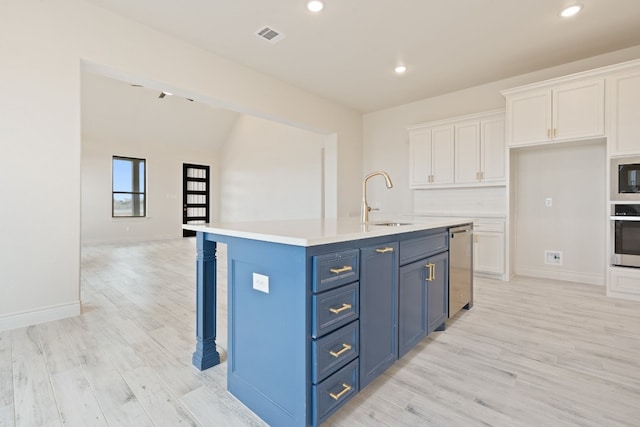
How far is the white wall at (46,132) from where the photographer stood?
2.39m

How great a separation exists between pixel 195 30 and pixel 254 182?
541 centimetres

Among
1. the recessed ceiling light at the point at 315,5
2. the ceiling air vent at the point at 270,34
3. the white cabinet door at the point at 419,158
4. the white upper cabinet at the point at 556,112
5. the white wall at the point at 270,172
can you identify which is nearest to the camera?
the recessed ceiling light at the point at 315,5

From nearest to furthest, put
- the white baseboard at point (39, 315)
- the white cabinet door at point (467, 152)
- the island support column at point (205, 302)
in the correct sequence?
the island support column at point (205, 302)
the white baseboard at point (39, 315)
the white cabinet door at point (467, 152)

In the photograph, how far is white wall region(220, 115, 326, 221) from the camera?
673 cm

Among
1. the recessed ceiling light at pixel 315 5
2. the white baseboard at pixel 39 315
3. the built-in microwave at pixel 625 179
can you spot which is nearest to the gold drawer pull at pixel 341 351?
the white baseboard at pixel 39 315

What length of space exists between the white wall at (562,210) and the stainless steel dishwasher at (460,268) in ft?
6.71

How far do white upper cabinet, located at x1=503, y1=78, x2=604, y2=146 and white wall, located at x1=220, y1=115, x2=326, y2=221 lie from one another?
3.17 m

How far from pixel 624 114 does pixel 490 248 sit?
78.4 inches

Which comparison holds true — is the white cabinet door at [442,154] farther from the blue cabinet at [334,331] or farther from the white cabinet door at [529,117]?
the blue cabinet at [334,331]

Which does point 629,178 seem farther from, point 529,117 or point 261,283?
point 261,283

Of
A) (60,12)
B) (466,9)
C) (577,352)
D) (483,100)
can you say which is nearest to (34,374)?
(60,12)

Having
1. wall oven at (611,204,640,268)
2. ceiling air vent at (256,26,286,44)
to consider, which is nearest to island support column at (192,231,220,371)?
ceiling air vent at (256,26,286,44)

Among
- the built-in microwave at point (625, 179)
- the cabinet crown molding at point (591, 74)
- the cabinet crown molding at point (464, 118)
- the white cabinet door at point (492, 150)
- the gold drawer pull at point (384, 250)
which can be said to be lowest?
the gold drawer pull at point (384, 250)

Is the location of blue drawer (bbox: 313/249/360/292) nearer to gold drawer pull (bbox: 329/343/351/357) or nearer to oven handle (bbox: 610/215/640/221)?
gold drawer pull (bbox: 329/343/351/357)
